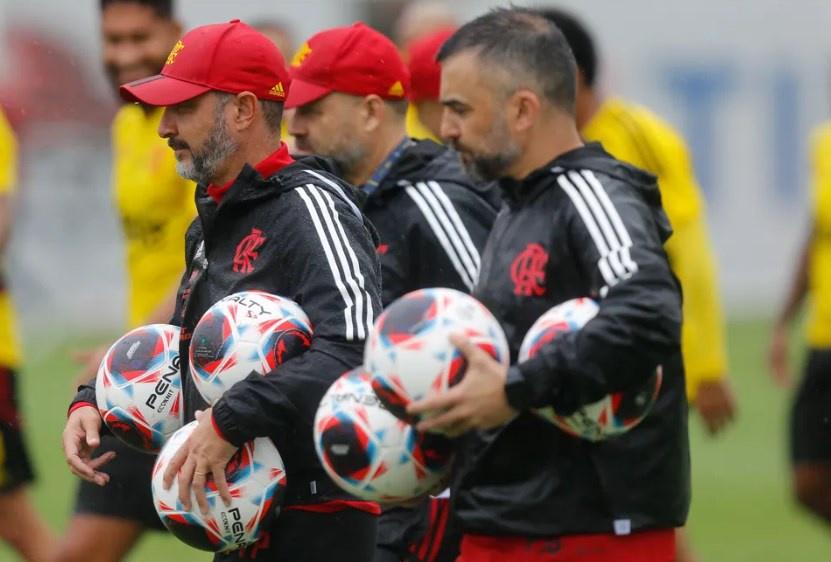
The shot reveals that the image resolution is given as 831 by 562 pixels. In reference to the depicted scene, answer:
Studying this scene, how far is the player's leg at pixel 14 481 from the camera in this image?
804 centimetres

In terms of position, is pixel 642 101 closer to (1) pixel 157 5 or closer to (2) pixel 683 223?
(2) pixel 683 223

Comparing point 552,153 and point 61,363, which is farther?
point 61,363

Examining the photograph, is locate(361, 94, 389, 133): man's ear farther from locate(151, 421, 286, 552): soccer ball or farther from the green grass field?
the green grass field

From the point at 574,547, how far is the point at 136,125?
13.0 ft

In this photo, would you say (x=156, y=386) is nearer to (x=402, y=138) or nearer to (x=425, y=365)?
(x=425, y=365)

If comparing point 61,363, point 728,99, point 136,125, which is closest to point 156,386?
point 136,125

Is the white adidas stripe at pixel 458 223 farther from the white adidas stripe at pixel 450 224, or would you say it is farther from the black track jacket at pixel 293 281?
the black track jacket at pixel 293 281

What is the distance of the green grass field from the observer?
1016 centimetres

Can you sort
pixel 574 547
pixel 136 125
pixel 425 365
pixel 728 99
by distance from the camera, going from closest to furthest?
pixel 425 365 → pixel 574 547 → pixel 136 125 → pixel 728 99

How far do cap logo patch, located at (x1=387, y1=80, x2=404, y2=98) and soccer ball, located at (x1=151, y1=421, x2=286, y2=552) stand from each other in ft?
6.42

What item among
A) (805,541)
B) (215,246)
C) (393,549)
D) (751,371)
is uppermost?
(215,246)

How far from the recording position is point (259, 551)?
196 inches

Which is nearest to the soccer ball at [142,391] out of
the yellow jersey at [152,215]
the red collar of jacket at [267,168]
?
the red collar of jacket at [267,168]

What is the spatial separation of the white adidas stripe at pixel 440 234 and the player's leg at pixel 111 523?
1596 mm
